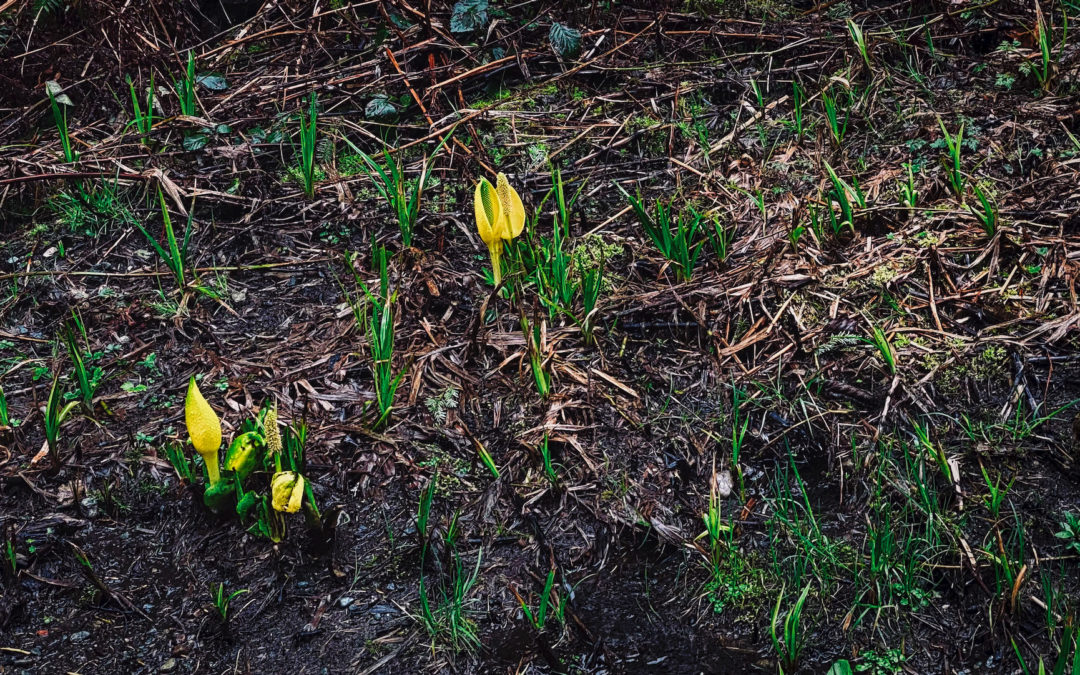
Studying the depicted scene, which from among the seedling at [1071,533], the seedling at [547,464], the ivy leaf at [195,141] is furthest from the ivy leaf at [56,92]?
the seedling at [1071,533]

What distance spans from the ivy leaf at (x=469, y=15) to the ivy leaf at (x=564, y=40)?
277mm

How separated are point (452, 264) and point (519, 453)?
2.53ft

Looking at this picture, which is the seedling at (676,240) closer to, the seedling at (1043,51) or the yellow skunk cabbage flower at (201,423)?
the yellow skunk cabbage flower at (201,423)

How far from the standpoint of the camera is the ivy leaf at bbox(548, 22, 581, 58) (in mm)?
3219

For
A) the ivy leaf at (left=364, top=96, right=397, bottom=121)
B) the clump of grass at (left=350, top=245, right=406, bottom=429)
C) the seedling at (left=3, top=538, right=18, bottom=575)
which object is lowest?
the seedling at (left=3, top=538, right=18, bottom=575)

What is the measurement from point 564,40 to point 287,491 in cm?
210

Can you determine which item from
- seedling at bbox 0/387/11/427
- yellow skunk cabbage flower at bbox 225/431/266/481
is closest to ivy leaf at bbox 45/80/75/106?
seedling at bbox 0/387/11/427

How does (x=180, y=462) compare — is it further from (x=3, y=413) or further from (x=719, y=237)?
(x=719, y=237)

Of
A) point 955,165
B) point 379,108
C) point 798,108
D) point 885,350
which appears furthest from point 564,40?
point 885,350

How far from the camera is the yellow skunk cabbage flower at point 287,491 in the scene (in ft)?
6.04

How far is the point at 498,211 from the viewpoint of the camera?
224cm

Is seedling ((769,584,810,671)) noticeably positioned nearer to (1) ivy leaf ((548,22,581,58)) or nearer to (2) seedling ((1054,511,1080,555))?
(2) seedling ((1054,511,1080,555))

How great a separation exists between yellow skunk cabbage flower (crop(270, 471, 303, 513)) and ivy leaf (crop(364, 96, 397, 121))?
164cm

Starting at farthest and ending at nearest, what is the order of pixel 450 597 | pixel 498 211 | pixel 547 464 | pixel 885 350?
pixel 498 211, pixel 885 350, pixel 547 464, pixel 450 597
